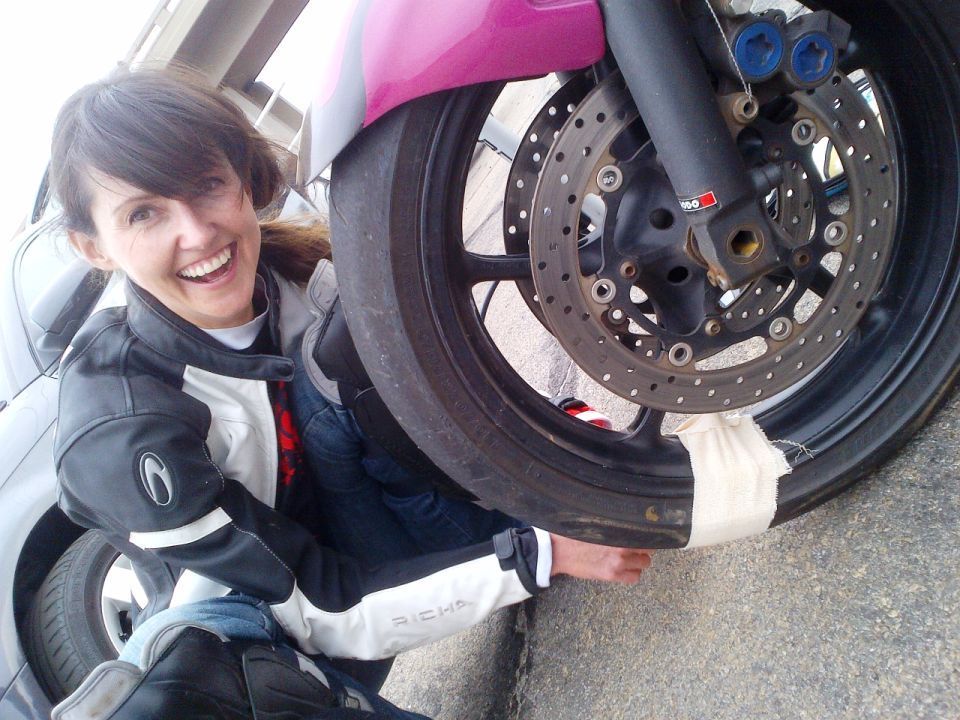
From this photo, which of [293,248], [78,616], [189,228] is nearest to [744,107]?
[189,228]

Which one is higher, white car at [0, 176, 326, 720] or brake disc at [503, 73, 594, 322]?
brake disc at [503, 73, 594, 322]

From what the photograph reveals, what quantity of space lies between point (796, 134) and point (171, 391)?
2.94 ft

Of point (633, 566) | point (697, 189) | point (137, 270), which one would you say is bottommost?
point (137, 270)

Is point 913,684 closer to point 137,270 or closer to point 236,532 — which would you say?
point 236,532

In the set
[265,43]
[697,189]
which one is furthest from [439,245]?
[265,43]

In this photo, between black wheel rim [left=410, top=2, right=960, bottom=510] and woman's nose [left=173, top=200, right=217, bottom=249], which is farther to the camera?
woman's nose [left=173, top=200, right=217, bottom=249]

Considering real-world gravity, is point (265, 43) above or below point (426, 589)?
below

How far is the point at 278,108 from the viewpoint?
14.8ft

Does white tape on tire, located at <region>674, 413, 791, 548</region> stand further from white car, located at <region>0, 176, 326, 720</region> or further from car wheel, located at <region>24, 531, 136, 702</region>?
car wheel, located at <region>24, 531, 136, 702</region>

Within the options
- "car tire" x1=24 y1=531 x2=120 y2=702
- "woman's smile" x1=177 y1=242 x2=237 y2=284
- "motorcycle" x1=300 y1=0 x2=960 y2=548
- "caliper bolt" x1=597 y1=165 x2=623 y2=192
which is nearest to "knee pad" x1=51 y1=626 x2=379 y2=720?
"motorcycle" x1=300 y1=0 x2=960 y2=548

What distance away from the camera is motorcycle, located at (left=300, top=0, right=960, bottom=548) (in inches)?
27.0

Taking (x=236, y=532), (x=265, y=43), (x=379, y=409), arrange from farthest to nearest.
→ (x=265, y=43) < (x=379, y=409) < (x=236, y=532)

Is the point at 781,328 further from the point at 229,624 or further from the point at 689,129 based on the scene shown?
the point at 229,624

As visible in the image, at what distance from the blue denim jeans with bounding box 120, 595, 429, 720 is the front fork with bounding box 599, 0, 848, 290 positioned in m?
0.82
